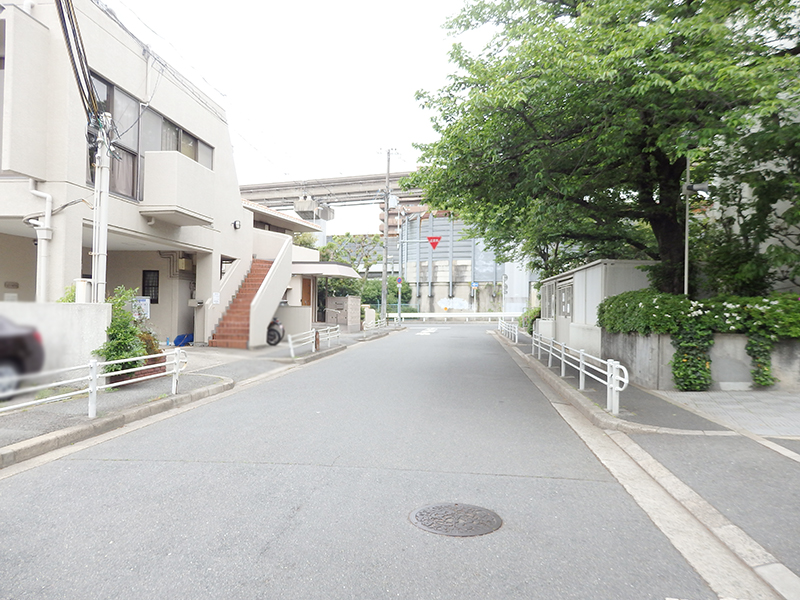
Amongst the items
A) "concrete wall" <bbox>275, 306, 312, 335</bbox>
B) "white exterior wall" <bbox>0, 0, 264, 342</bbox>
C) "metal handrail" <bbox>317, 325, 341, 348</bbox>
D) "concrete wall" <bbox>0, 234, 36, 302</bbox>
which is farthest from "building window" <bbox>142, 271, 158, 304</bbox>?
"concrete wall" <bbox>0, 234, 36, 302</bbox>

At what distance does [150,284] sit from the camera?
60.5 ft

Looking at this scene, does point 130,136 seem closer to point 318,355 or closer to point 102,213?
point 102,213

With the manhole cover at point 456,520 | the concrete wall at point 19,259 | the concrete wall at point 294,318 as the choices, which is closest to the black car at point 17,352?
the manhole cover at point 456,520

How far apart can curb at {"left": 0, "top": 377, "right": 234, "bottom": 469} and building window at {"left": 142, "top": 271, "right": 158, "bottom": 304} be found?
9143mm

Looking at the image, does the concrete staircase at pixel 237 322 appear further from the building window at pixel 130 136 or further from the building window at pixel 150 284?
the building window at pixel 130 136

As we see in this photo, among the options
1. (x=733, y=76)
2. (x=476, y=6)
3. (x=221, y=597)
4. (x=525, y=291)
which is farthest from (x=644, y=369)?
(x=525, y=291)

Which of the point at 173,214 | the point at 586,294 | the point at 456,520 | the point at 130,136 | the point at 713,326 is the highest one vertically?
the point at 130,136

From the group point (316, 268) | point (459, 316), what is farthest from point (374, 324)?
point (459, 316)

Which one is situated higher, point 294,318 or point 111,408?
point 294,318

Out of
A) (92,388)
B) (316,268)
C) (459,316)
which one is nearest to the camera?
(92,388)

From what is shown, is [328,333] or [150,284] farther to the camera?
[328,333]

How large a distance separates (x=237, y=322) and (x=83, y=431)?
39.2ft

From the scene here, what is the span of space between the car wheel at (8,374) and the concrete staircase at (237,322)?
18.5 meters

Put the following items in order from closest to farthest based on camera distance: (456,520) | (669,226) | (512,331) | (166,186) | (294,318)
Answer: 1. (456,520)
2. (669,226)
3. (166,186)
4. (294,318)
5. (512,331)
